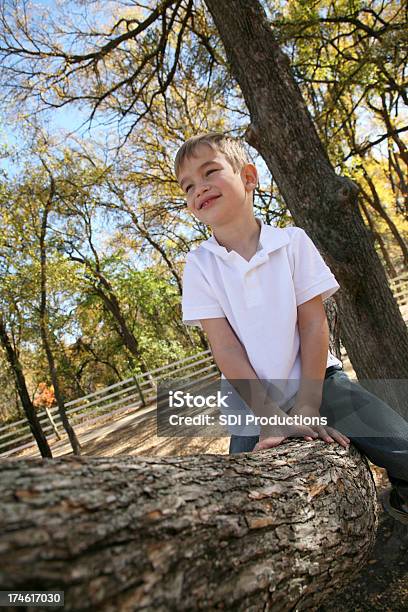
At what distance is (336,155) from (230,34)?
21.8ft

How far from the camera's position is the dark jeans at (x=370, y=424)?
1.59 metres

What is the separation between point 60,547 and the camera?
Answer: 71 centimetres

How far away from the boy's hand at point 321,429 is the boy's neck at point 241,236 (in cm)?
67

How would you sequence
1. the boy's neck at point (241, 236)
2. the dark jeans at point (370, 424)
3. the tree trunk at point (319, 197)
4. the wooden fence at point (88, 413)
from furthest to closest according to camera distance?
the wooden fence at point (88, 413), the tree trunk at point (319, 197), the boy's neck at point (241, 236), the dark jeans at point (370, 424)

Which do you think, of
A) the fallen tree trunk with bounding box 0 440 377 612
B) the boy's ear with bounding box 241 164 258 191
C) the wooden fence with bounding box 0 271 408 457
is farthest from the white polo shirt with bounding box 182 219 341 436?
the wooden fence with bounding box 0 271 408 457

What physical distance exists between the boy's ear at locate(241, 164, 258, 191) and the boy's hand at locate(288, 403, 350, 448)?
1011 mm

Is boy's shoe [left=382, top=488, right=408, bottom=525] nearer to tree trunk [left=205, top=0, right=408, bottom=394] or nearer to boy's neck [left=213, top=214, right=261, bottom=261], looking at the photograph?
boy's neck [left=213, top=214, right=261, bottom=261]

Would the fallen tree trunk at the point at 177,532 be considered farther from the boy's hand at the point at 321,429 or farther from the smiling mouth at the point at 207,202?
the smiling mouth at the point at 207,202

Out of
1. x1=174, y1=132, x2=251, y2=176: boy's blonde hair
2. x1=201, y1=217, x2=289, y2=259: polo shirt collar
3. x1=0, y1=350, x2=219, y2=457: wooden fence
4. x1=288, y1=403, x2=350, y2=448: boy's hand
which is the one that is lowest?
x1=0, y1=350, x2=219, y2=457: wooden fence

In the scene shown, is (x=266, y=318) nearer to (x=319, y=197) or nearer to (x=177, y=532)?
(x=177, y=532)

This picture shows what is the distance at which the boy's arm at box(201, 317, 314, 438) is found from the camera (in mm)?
1676

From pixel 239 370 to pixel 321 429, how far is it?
1.23 feet

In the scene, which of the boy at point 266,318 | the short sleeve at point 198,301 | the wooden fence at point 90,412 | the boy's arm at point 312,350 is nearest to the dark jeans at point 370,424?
the boy at point 266,318

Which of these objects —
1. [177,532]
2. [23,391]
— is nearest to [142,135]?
[23,391]
